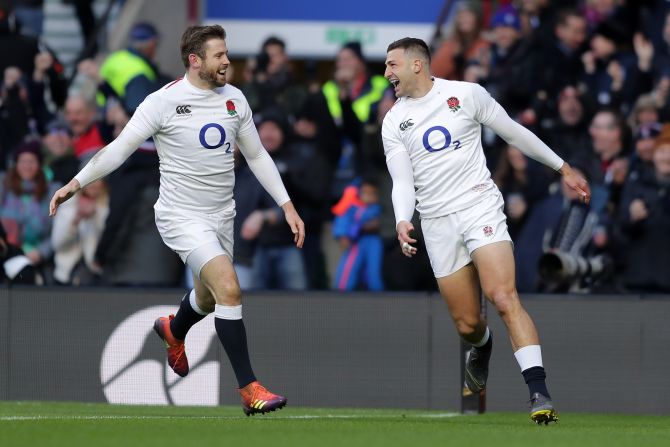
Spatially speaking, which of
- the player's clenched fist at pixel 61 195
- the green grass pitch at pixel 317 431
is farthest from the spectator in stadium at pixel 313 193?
the player's clenched fist at pixel 61 195

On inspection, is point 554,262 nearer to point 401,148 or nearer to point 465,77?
point 401,148

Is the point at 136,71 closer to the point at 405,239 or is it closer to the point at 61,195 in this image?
the point at 61,195

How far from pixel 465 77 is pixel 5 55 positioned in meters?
5.10

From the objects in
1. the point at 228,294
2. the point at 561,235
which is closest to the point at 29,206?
the point at 561,235

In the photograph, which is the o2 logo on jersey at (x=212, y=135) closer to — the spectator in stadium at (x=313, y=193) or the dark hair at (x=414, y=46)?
the dark hair at (x=414, y=46)

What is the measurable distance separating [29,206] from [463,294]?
19.6 feet

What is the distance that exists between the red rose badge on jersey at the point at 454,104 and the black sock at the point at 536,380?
178 cm

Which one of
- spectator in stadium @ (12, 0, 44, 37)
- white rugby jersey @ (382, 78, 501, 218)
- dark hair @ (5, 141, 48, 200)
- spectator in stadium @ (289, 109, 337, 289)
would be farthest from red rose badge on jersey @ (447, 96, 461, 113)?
spectator in stadium @ (12, 0, 44, 37)

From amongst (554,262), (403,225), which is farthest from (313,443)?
(554,262)

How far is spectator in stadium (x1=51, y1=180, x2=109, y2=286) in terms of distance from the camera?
15.2 meters

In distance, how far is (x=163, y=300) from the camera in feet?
44.5

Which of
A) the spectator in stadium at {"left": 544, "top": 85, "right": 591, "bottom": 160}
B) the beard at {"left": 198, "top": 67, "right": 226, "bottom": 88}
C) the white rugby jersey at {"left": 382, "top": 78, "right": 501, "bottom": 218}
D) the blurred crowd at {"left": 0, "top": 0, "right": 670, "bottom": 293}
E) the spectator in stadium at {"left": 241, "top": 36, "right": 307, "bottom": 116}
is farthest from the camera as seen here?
the spectator in stadium at {"left": 241, "top": 36, "right": 307, "bottom": 116}

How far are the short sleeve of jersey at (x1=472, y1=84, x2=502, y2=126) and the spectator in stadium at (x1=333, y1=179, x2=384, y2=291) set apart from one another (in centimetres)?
418

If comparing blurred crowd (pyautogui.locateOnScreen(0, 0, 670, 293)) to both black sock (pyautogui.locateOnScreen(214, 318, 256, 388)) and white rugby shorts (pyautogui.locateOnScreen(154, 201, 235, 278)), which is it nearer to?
white rugby shorts (pyautogui.locateOnScreen(154, 201, 235, 278))
